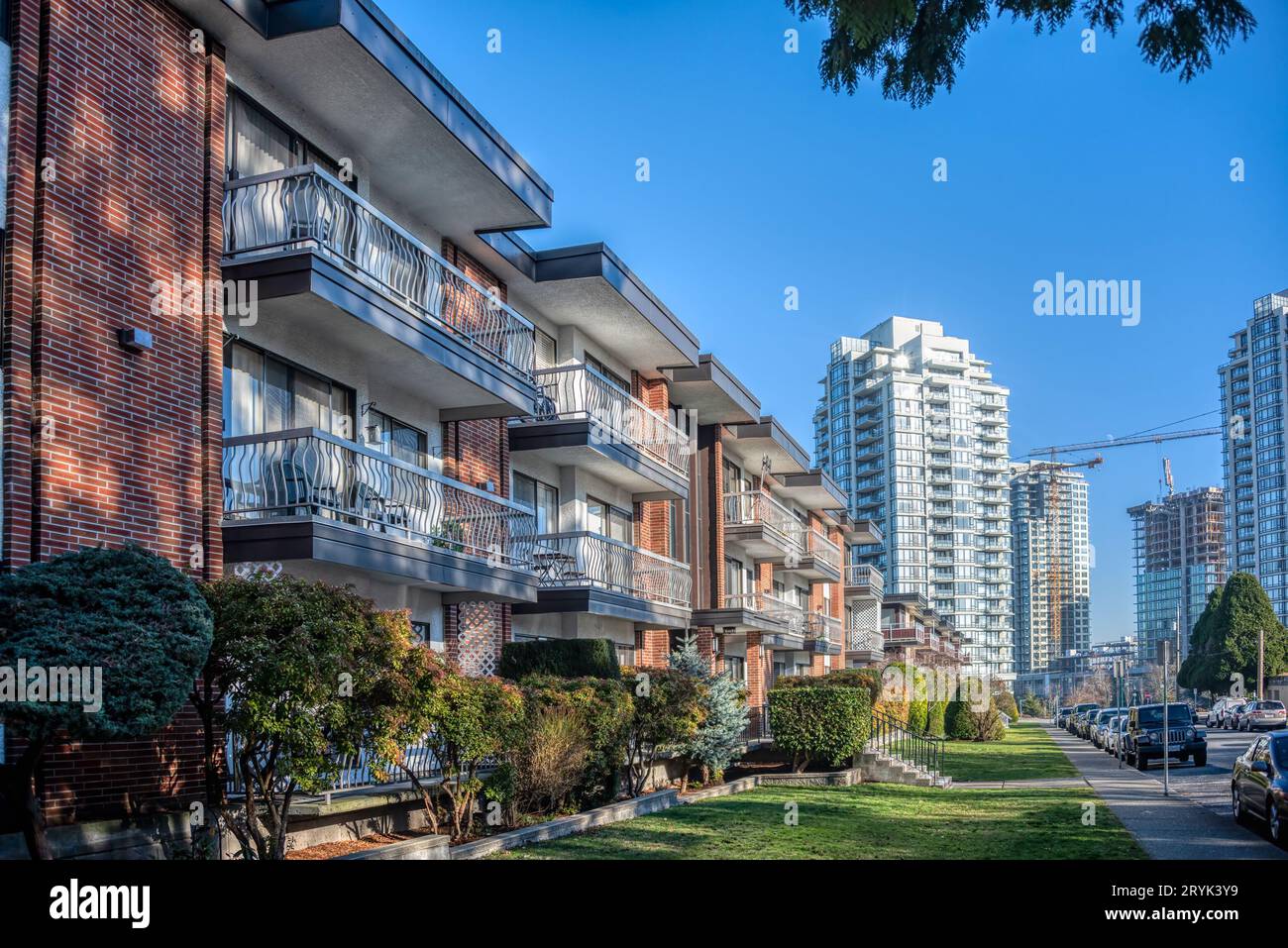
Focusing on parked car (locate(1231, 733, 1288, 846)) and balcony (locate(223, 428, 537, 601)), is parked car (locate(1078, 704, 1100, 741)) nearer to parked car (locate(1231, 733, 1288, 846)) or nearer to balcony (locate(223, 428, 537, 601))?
parked car (locate(1231, 733, 1288, 846))

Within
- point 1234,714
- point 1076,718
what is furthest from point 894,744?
point 1076,718

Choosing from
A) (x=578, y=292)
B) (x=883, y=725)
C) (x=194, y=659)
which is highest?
(x=578, y=292)

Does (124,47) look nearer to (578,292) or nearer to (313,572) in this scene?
(313,572)

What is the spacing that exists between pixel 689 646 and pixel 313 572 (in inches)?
436

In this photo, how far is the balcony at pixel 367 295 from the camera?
13523 mm

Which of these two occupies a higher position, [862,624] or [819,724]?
[862,624]

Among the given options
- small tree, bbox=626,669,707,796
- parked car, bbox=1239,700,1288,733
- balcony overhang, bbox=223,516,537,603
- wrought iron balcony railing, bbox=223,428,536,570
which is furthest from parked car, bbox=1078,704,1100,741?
balcony overhang, bbox=223,516,537,603

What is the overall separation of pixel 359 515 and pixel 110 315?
3848mm

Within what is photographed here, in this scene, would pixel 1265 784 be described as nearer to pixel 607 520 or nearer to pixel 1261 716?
pixel 607 520

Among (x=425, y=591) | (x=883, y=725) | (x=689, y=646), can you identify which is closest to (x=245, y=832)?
(x=425, y=591)

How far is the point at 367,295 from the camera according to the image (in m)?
14.7

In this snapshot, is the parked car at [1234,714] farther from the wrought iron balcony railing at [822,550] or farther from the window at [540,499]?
the window at [540,499]

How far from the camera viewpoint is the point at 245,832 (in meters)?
11.2

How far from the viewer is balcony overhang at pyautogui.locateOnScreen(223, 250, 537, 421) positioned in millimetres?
13500
